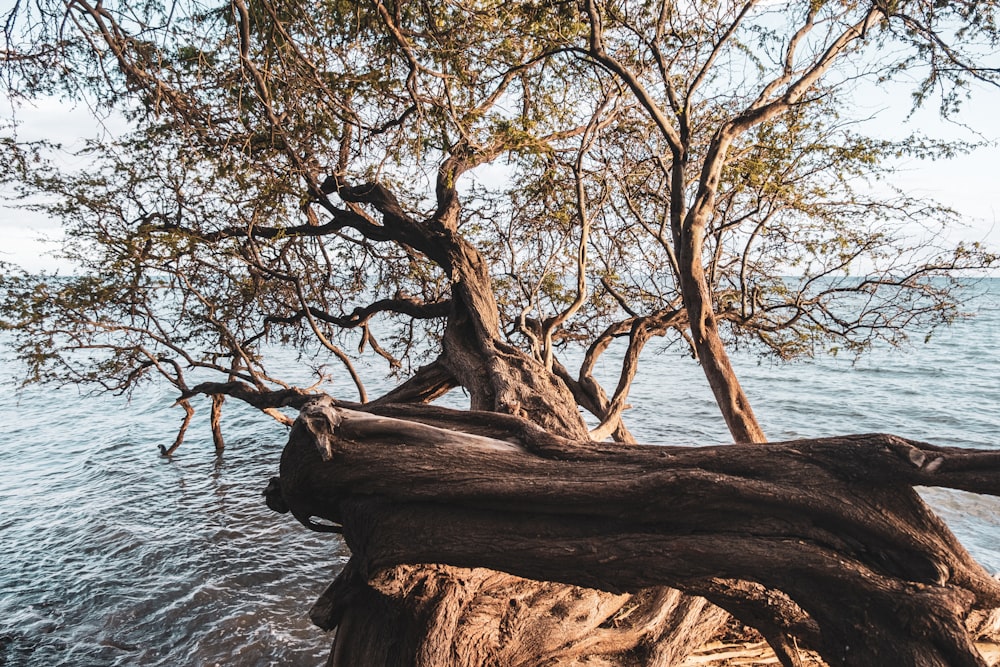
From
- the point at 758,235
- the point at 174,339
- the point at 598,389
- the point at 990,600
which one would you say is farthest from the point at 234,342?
the point at 990,600

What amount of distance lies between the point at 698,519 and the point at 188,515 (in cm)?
859

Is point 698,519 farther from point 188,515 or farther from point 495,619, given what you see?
point 188,515

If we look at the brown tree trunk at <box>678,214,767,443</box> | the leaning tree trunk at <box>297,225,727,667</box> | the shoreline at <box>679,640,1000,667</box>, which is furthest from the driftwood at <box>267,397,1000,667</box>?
the brown tree trunk at <box>678,214,767,443</box>

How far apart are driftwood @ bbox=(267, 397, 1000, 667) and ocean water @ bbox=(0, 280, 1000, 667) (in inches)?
123

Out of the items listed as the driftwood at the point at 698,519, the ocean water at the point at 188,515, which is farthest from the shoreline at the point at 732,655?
the ocean water at the point at 188,515

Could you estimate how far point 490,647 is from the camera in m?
3.50

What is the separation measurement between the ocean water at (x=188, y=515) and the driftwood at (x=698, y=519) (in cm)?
312

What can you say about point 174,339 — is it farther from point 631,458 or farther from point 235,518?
point 631,458

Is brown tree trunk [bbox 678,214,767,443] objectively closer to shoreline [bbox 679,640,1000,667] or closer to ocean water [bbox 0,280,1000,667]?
shoreline [bbox 679,640,1000,667]

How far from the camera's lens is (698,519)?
8.85 feet

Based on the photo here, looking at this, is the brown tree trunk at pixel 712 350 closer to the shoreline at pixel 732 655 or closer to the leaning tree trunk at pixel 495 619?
the leaning tree trunk at pixel 495 619

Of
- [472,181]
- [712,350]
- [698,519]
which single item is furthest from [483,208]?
[698,519]

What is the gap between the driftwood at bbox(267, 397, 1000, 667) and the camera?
2.31m

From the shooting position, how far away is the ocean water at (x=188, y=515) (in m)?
5.99
